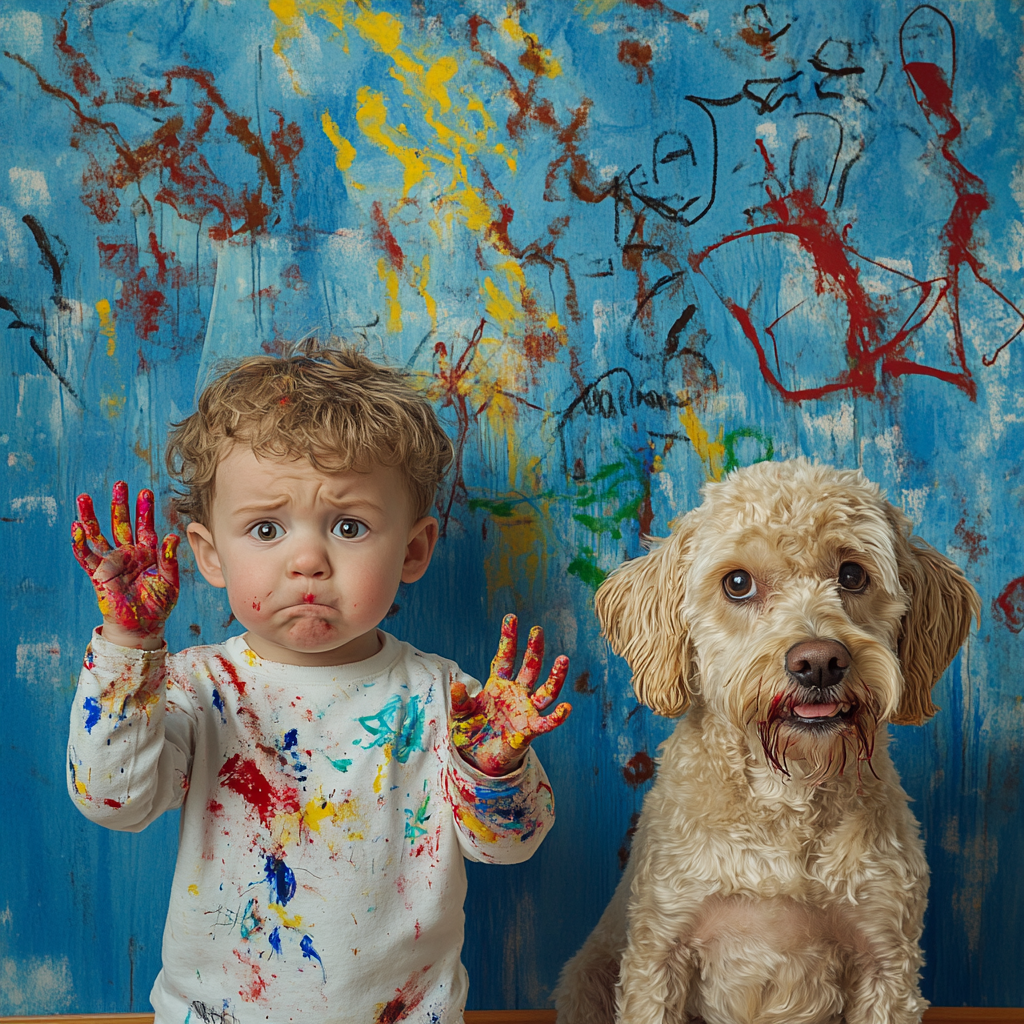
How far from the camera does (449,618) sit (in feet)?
5.87

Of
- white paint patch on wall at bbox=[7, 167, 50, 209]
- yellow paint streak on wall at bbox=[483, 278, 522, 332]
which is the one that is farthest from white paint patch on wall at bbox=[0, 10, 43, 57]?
yellow paint streak on wall at bbox=[483, 278, 522, 332]

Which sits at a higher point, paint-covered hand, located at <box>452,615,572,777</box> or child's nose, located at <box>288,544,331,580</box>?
child's nose, located at <box>288,544,331,580</box>

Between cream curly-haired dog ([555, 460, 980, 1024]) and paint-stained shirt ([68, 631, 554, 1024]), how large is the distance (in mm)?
276

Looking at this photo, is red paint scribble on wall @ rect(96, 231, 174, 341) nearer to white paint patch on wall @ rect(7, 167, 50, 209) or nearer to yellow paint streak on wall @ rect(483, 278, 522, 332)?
white paint patch on wall @ rect(7, 167, 50, 209)

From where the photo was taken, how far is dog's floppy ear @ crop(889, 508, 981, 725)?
4.36 feet

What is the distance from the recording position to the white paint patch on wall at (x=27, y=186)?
Answer: 5.58 ft

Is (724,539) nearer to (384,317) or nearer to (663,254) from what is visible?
(663,254)

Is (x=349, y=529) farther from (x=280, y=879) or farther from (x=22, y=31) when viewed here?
(x=22, y=31)

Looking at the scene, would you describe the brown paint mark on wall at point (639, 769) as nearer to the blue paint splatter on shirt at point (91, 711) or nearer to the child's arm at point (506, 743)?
the child's arm at point (506, 743)

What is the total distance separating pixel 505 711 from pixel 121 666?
543 mm

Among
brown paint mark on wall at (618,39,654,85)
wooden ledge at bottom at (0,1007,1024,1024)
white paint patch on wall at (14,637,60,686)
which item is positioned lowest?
wooden ledge at bottom at (0,1007,1024,1024)

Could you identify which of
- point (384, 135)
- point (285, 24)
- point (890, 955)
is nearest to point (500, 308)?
point (384, 135)

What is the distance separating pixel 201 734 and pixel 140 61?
4.46ft

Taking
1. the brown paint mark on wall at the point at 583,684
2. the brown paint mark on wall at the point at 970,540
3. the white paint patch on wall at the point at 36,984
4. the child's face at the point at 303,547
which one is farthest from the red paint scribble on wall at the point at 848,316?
the white paint patch on wall at the point at 36,984
